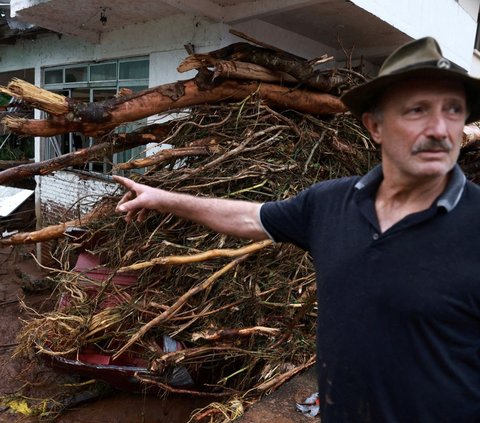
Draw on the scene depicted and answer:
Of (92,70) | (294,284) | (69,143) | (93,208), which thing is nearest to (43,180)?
(69,143)

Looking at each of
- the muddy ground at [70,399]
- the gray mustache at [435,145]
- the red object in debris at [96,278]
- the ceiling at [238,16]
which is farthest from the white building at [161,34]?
the gray mustache at [435,145]

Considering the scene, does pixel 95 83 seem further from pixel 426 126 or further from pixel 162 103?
pixel 426 126

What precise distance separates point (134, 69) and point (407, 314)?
5.98 metres

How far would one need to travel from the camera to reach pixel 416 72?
1264 mm

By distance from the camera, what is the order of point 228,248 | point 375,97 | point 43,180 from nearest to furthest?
point 375,97
point 228,248
point 43,180

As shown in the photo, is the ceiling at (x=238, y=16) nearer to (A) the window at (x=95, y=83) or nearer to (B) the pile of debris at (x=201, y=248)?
(A) the window at (x=95, y=83)

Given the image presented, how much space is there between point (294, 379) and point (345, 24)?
4.74 m

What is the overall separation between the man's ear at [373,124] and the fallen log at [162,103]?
1.84 m

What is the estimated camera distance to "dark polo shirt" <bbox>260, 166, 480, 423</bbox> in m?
1.20

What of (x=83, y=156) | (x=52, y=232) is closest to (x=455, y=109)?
(x=83, y=156)

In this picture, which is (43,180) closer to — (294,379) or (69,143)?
(69,143)

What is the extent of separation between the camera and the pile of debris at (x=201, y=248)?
322 centimetres

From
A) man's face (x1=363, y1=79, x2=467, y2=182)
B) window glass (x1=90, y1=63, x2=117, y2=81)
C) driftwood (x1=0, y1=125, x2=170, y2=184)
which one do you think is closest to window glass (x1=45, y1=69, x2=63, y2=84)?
window glass (x1=90, y1=63, x2=117, y2=81)

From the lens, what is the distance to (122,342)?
11.8 feet
